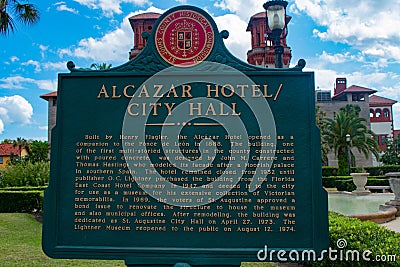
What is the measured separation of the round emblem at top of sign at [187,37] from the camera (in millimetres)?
4316

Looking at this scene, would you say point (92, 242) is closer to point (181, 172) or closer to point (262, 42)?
point (181, 172)

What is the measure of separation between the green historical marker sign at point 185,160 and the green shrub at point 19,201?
1182 cm

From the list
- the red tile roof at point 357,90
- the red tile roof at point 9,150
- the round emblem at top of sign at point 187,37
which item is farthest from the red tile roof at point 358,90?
the red tile roof at point 9,150

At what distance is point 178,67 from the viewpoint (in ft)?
14.2

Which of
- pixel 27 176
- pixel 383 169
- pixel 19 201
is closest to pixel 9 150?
pixel 27 176

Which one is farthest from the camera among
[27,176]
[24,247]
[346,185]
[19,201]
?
[346,185]

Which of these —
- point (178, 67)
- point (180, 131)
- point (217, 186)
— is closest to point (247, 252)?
point (217, 186)

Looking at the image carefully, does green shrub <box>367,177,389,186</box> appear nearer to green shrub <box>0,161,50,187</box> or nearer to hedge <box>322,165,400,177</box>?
hedge <box>322,165,400,177</box>

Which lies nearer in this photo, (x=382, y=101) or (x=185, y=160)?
(x=185, y=160)

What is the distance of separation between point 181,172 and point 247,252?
3.72 feet

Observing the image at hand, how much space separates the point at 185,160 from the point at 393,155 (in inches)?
1818

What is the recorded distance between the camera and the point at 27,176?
1898 centimetres

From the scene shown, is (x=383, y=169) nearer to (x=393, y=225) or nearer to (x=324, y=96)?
(x=324, y=96)

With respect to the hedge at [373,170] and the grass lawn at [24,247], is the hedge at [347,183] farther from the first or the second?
the grass lawn at [24,247]
